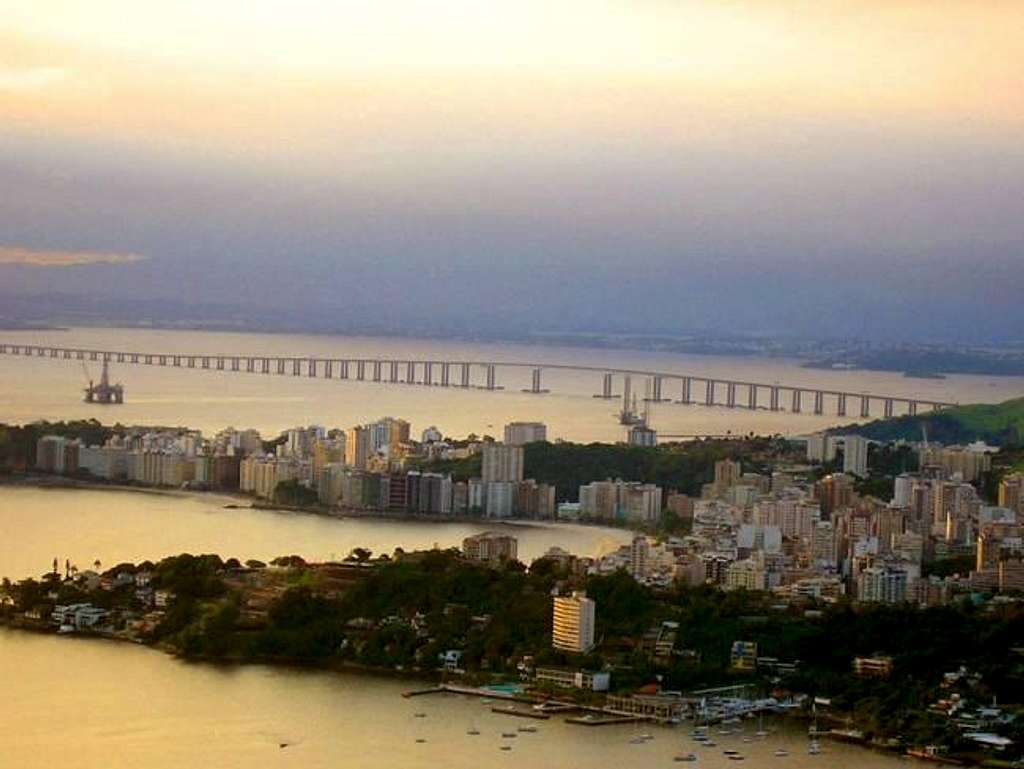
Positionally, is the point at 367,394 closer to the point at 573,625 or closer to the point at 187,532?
the point at 187,532

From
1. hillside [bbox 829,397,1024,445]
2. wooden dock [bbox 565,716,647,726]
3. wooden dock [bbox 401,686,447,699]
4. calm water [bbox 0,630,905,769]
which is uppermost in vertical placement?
hillside [bbox 829,397,1024,445]

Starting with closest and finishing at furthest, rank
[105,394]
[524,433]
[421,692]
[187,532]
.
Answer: [421,692]
[187,532]
[524,433]
[105,394]

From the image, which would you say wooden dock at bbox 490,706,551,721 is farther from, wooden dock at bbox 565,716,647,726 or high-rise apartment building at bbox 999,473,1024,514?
high-rise apartment building at bbox 999,473,1024,514

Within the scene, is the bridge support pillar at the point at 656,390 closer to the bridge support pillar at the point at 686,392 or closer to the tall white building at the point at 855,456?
the bridge support pillar at the point at 686,392

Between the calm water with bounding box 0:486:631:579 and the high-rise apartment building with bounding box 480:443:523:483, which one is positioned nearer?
the calm water with bounding box 0:486:631:579

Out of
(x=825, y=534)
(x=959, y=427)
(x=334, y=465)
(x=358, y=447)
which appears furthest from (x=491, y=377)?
(x=825, y=534)

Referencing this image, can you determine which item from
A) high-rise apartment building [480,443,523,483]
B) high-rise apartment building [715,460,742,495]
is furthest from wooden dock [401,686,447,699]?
high-rise apartment building [480,443,523,483]
